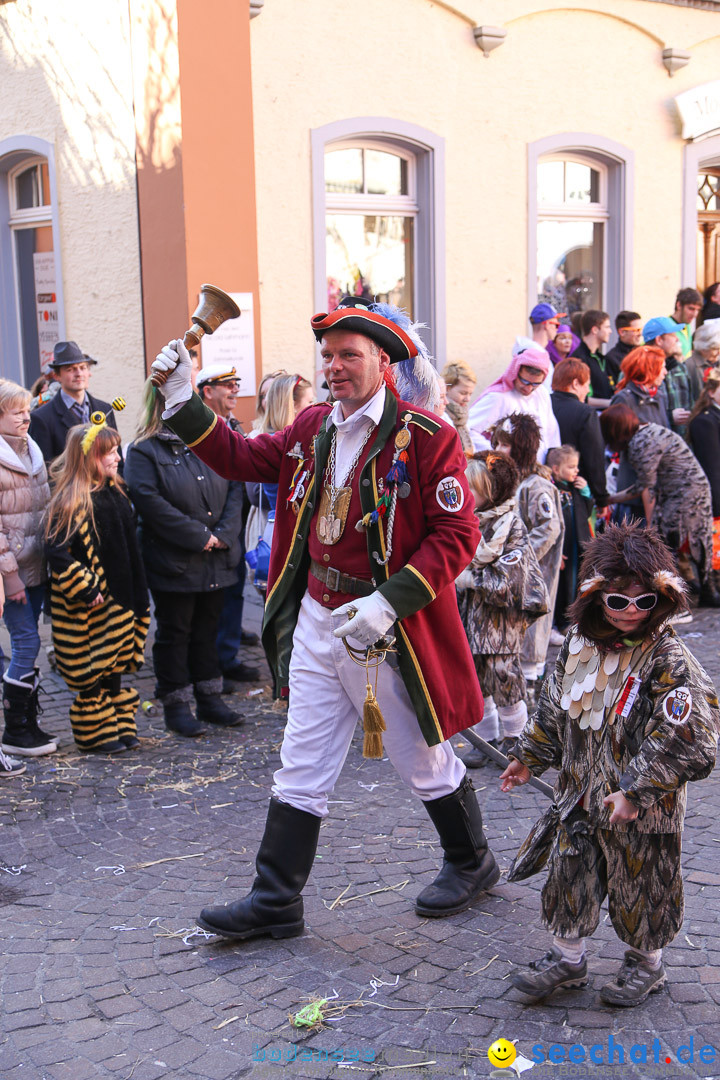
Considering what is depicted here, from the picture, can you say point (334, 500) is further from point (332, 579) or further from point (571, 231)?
point (571, 231)

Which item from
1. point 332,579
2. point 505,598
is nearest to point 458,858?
point 332,579

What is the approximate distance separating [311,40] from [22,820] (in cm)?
631

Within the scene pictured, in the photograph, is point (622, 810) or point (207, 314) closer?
point (622, 810)

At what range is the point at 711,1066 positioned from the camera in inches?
124

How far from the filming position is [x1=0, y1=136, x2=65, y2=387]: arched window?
998 centimetres

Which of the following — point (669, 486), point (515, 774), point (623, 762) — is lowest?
point (515, 774)

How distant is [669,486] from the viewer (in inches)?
333

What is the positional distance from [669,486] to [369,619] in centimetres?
547

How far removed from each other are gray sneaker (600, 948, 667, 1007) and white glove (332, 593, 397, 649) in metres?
1.20

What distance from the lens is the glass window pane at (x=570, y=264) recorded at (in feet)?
35.3

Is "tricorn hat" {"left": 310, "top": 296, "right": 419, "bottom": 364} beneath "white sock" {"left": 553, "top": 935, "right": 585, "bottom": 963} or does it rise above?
above

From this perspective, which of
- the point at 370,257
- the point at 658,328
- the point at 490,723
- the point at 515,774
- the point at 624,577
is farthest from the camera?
the point at 370,257

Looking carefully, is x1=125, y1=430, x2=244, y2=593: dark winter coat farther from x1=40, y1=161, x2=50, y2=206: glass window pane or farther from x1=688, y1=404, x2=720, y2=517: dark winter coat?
x1=40, y1=161, x2=50, y2=206: glass window pane

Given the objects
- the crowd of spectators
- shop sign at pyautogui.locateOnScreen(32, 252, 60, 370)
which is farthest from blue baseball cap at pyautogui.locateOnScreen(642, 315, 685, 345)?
shop sign at pyautogui.locateOnScreen(32, 252, 60, 370)
